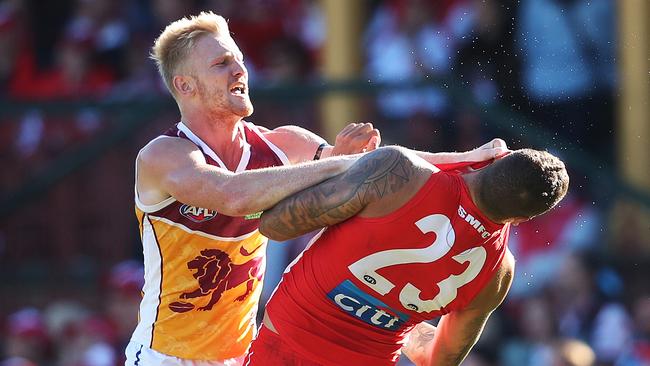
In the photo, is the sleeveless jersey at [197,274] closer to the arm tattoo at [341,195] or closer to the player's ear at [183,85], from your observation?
the player's ear at [183,85]

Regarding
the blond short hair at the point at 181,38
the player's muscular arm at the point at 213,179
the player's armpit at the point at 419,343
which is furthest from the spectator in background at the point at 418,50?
the player's muscular arm at the point at 213,179

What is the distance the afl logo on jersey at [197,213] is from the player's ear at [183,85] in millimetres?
469

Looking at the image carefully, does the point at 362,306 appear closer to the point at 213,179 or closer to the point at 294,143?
the point at 213,179

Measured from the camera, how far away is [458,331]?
4988 mm

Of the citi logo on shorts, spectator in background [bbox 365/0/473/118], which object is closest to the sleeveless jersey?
the citi logo on shorts

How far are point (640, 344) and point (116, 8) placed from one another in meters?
5.19

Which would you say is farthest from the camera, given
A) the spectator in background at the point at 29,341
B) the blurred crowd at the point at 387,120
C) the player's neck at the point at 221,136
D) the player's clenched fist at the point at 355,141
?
the spectator in background at the point at 29,341

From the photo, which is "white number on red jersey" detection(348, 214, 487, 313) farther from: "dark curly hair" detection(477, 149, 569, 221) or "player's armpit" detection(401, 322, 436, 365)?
"player's armpit" detection(401, 322, 436, 365)

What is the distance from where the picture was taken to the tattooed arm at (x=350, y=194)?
14.8ft

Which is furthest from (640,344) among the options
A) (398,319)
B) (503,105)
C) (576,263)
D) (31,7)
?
(31,7)

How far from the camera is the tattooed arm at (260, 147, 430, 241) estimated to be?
4.51 metres

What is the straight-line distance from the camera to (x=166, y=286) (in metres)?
5.14

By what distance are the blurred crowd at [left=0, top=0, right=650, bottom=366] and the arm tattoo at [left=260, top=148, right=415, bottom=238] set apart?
364cm

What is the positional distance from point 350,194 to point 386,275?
337 millimetres
